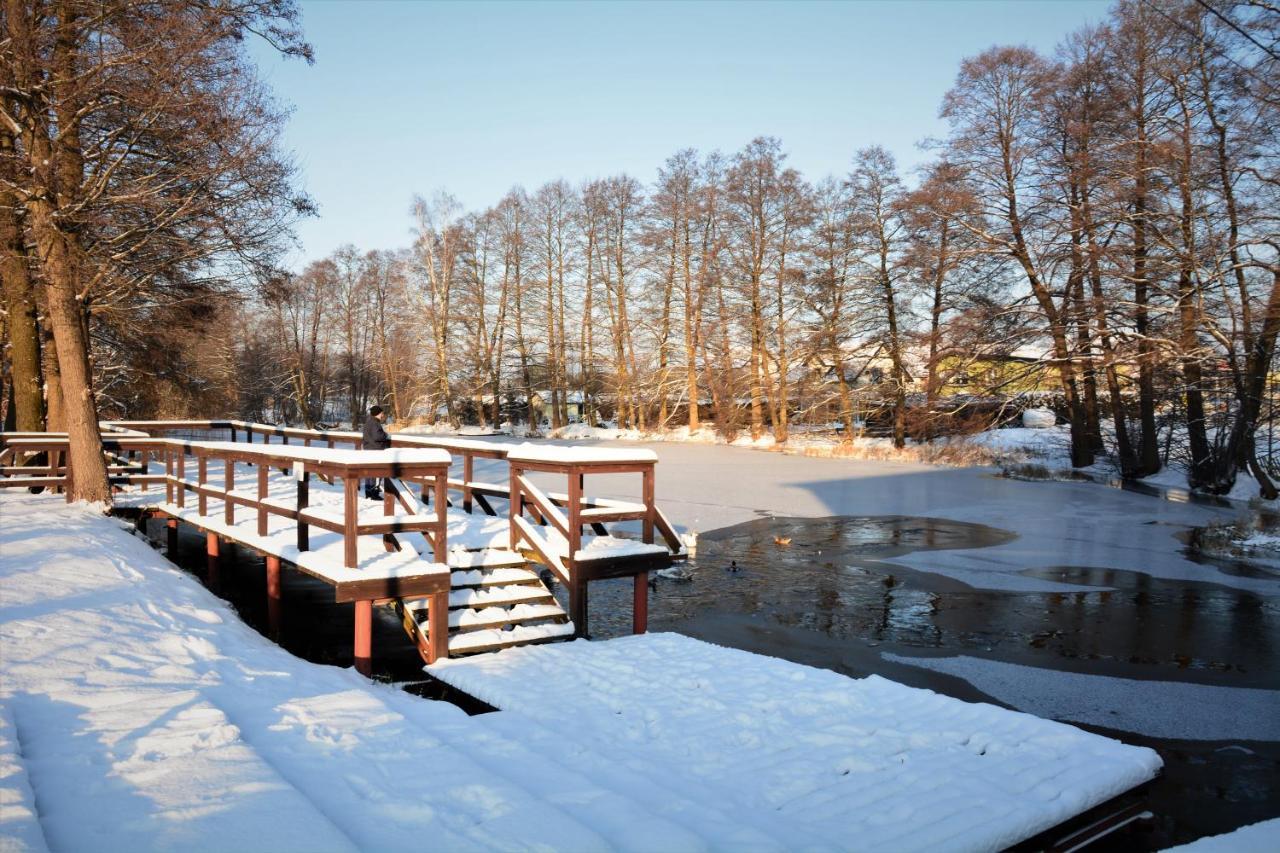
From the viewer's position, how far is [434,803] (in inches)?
131

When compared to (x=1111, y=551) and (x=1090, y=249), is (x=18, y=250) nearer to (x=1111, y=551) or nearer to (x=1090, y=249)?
(x=1111, y=551)

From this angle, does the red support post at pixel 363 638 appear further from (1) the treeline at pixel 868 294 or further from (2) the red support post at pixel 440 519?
(1) the treeline at pixel 868 294

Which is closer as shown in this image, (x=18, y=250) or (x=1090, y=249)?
(x=18, y=250)

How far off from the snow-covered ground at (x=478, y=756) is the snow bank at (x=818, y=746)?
16 millimetres

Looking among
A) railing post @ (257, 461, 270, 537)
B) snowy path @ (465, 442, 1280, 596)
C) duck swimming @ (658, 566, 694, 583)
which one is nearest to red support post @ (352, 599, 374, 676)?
railing post @ (257, 461, 270, 537)

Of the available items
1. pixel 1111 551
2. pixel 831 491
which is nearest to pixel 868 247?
pixel 831 491

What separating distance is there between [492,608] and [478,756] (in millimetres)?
3001

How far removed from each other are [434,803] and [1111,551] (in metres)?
11.9

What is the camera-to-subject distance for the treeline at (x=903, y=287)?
655 inches

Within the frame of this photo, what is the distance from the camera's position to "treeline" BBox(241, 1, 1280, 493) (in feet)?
54.5

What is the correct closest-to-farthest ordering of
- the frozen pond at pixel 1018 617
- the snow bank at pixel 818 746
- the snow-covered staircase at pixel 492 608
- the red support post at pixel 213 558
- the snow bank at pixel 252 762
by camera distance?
the snow bank at pixel 252 762
the snow bank at pixel 818 746
the frozen pond at pixel 1018 617
the snow-covered staircase at pixel 492 608
the red support post at pixel 213 558

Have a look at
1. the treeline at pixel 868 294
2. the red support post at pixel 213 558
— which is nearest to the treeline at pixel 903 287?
the treeline at pixel 868 294

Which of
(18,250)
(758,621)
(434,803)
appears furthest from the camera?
(18,250)

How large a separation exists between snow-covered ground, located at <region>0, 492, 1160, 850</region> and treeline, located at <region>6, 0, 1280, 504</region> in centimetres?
720
